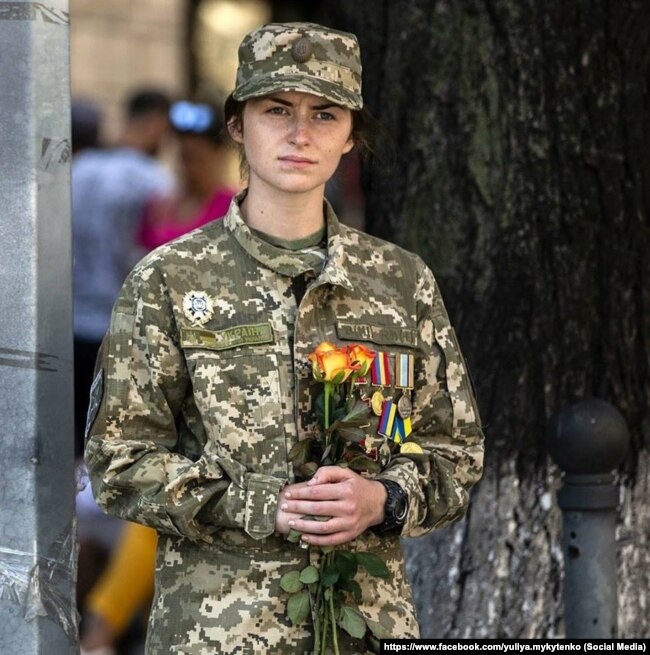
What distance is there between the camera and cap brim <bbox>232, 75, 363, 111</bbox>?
3160 millimetres

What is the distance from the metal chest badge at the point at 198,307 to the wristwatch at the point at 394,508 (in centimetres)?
47

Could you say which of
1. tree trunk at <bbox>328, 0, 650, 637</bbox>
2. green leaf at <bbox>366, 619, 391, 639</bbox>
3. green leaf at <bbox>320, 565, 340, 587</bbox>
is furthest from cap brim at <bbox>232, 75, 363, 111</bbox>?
tree trunk at <bbox>328, 0, 650, 637</bbox>

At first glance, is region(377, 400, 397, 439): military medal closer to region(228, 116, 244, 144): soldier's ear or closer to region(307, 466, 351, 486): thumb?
region(307, 466, 351, 486): thumb

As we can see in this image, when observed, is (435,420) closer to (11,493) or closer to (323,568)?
(323,568)

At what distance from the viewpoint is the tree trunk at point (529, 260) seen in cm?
473

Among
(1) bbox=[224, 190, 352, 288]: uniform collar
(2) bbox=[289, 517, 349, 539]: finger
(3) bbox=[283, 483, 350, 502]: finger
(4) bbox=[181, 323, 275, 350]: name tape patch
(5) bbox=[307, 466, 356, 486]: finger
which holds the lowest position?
(2) bbox=[289, 517, 349, 539]: finger

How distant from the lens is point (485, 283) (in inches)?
188

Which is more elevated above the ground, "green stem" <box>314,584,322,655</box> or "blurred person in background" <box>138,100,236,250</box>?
"blurred person in background" <box>138,100,236,250</box>

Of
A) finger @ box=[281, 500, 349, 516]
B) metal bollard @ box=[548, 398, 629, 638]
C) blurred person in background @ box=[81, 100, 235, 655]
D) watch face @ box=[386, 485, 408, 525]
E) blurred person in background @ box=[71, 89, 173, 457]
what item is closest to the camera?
finger @ box=[281, 500, 349, 516]

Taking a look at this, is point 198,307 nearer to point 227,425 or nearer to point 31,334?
point 227,425

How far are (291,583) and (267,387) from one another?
380 millimetres

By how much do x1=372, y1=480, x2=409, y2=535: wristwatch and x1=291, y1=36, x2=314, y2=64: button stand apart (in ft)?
2.81

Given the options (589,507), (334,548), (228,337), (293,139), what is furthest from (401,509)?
(589,507)

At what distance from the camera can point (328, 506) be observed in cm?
294
